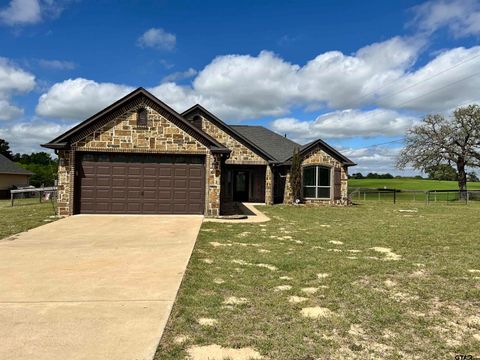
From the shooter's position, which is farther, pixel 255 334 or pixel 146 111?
pixel 146 111

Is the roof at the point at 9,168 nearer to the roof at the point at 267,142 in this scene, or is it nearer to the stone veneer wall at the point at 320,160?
the roof at the point at 267,142

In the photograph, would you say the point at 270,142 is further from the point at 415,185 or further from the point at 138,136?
the point at 415,185

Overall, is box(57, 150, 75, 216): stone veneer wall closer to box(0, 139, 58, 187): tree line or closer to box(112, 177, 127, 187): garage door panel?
box(112, 177, 127, 187): garage door panel

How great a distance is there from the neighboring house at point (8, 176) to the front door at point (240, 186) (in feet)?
79.4

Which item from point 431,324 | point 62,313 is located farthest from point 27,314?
point 431,324

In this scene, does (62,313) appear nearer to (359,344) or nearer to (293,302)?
(293,302)

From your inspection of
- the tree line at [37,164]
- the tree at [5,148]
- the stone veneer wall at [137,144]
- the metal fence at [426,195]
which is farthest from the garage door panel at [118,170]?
the tree at [5,148]

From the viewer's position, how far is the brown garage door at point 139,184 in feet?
48.9

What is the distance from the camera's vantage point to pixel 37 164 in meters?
54.7

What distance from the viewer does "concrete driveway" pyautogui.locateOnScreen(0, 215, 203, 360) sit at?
3.55 metres

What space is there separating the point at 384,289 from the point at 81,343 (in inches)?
165

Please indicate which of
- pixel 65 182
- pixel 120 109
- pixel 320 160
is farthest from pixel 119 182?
pixel 320 160

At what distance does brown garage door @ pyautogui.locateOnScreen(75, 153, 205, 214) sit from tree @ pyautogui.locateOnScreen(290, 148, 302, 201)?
28.2 ft

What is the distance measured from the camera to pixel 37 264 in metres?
6.73
